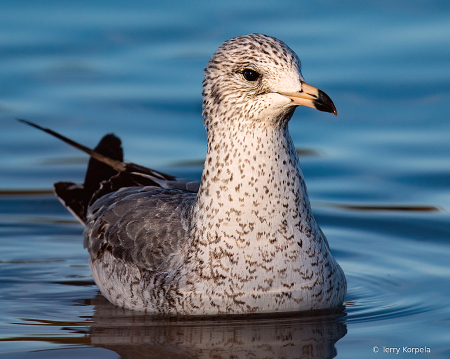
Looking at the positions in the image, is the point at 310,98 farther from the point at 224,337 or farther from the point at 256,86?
the point at 224,337

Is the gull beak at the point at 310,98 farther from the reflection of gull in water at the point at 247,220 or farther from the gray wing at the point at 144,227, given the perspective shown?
the gray wing at the point at 144,227

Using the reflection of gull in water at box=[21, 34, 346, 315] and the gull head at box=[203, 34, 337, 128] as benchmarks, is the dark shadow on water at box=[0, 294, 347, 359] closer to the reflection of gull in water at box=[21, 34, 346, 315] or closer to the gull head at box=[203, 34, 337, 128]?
the reflection of gull in water at box=[21, 34, 346, 315]

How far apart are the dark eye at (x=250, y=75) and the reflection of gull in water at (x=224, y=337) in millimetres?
1766

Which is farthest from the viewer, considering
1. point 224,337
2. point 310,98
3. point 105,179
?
point 105,179

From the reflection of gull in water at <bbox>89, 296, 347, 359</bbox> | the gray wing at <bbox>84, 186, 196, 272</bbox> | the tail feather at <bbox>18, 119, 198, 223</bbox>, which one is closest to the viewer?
the reflection of gull in water at <bbox>89, 296, 347, 359</bbox>

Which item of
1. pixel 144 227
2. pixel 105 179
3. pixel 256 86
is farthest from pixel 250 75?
pixel 105 179

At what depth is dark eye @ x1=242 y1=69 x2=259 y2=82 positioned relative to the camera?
7.14 metres

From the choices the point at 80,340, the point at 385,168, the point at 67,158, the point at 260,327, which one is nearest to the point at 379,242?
the point at 385,168

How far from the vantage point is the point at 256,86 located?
280 inches

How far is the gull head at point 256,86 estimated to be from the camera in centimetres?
695

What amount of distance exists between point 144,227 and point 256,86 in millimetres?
1678

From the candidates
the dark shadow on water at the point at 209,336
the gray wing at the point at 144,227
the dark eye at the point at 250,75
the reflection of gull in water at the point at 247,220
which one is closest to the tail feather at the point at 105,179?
the gray wing at the point at 144,227

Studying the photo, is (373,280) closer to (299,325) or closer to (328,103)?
(299,325)

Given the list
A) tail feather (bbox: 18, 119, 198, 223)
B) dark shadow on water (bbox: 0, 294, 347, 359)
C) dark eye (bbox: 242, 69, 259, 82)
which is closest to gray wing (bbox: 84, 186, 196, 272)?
tail feather (bbox: 18, 119, 198, 223)
